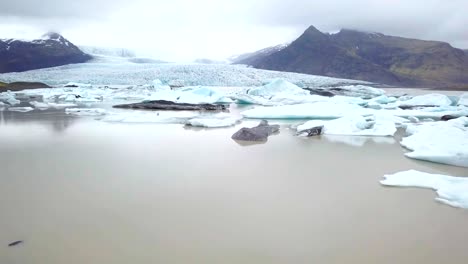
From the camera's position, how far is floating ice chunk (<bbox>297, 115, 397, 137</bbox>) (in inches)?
252

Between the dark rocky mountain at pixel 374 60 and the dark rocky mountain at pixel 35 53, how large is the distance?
121 feet

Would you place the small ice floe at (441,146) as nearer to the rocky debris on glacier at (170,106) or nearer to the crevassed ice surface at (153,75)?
the rocky debris on glacier at (170,106)

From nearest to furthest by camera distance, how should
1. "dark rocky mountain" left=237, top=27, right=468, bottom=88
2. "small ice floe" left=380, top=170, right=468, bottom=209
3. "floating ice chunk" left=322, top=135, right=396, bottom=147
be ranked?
1. "small ice floe" left=380, top=170, right=468, bottom=209
2. "floating ice chunk" left=322, top=135, right=396, bottom=147
3. "dark rocky mountain" left=237, top=27, right=468, bottom=88

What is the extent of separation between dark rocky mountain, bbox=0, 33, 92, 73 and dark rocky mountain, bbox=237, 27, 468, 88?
36.8 m

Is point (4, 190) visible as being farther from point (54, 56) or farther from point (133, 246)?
point (54, 56)

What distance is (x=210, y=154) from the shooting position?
4512 millimetres

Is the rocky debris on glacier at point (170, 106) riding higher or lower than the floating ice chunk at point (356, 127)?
lower

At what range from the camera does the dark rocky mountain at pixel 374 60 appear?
236ft

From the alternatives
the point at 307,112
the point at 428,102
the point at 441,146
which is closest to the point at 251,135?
the point at 441,146

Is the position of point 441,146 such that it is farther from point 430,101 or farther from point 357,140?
point 430,101

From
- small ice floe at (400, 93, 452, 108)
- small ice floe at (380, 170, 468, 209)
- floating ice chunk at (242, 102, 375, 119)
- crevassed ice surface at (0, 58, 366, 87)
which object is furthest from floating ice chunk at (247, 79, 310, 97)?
small ice floe at (380, 170, 468, 209)

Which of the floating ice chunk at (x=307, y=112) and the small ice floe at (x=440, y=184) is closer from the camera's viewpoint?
the small ice floe at (x=440, y=184)

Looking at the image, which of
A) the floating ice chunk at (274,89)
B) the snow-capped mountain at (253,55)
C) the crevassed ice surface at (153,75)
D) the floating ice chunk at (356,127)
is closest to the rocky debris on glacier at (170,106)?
the floating ice chunk at (274,89)

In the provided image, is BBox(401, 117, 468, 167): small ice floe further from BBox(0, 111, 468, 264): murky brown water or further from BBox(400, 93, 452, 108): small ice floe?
BBox(400, 93, 452, 108): small ice floe
